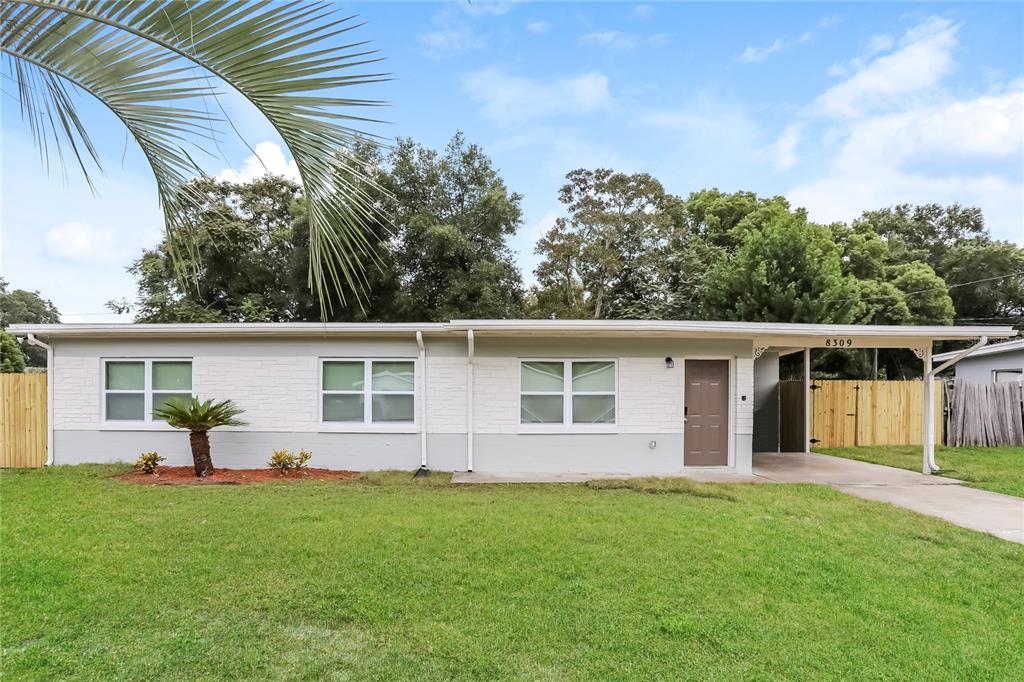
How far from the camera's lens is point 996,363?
17.3 metres

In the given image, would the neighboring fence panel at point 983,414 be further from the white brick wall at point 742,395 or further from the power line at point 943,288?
the white brick wall at point 742,395

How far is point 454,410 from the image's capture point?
920cm

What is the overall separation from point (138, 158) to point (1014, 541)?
7574mm

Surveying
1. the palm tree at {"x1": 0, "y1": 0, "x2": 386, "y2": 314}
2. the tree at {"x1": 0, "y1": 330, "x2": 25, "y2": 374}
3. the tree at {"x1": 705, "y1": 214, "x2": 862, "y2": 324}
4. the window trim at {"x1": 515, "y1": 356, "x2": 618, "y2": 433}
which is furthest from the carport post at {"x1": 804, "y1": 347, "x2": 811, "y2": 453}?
the tree at {"x1": 0, "y1": 330, "x2": 25, "y2": 374}

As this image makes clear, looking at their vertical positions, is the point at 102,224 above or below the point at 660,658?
above

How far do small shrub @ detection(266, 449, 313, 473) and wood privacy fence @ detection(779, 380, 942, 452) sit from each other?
10620mm

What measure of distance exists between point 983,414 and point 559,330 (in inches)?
449

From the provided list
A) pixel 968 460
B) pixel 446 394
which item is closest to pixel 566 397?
pixel 446 394

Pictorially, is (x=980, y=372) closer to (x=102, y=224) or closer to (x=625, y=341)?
(x=625, y=341)

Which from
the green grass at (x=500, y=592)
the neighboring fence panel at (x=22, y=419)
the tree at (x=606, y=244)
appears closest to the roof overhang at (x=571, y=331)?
the neighboring fence panel at (x=22, y=419)

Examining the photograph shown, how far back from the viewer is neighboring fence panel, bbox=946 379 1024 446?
12875 mm

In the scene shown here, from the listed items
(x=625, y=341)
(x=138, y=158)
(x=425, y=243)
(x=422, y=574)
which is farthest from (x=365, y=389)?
(x=425, y=243)

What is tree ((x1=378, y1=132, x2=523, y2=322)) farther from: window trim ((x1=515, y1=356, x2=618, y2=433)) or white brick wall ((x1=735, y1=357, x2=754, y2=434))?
white brick wall ((x1=735, y1=357, x2=754, y2=434))

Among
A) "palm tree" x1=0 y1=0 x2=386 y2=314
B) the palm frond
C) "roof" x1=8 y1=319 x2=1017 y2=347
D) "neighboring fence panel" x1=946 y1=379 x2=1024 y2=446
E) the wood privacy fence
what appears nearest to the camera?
"palm tree" x1=0 y1=0 x2=386 y2=314
